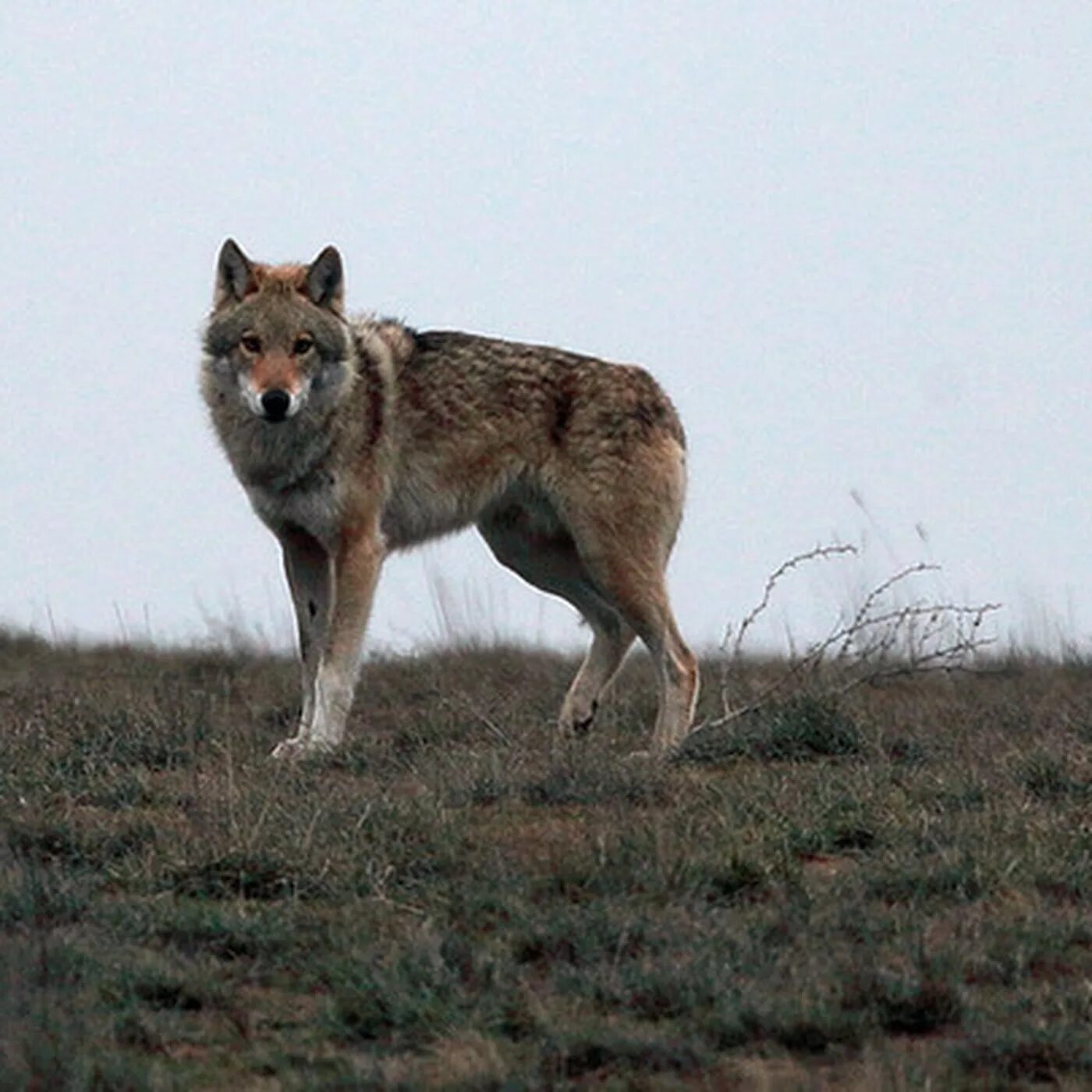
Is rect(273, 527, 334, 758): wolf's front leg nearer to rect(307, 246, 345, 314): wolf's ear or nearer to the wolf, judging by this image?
the wolf

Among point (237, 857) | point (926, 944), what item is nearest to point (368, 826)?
point (237, 857)

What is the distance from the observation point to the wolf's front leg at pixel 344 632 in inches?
338

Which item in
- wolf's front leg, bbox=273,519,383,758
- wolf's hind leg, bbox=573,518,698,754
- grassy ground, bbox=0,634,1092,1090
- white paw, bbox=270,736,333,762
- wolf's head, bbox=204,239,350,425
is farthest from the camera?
wolf's hind leg, bbox=573,518,698,754

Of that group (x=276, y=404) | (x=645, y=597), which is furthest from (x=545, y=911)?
(x=645, y=597)

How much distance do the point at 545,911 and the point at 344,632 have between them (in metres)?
3.60

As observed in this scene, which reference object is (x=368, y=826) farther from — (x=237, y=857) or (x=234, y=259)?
(x=234, y=259)

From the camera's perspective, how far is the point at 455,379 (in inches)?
372

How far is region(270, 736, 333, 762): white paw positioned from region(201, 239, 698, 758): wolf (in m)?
0.41

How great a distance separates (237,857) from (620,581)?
3817 millimetres

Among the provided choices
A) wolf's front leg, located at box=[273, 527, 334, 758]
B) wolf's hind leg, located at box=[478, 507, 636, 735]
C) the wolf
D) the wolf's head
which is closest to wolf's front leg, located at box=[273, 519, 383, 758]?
the wolf

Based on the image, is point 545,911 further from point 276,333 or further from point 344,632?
point 276,333

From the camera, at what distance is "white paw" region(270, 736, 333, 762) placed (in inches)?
306

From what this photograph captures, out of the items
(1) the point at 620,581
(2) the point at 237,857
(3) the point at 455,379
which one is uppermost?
(3) the point at 455,379

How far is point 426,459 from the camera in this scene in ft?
30.3
